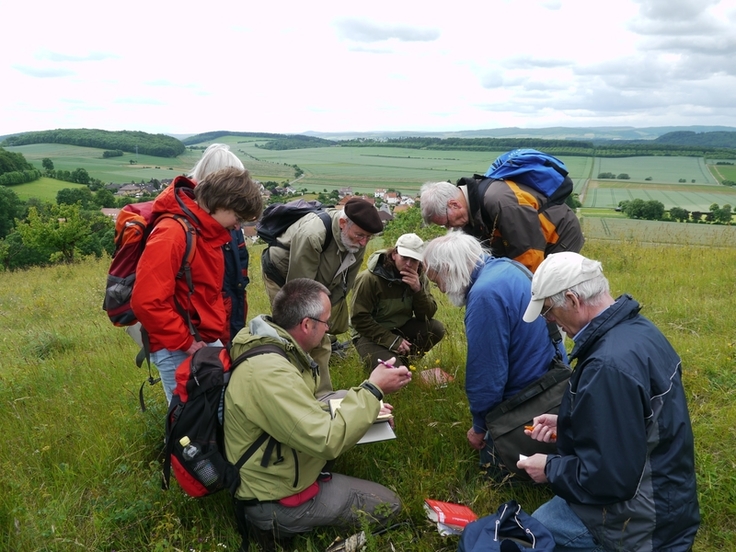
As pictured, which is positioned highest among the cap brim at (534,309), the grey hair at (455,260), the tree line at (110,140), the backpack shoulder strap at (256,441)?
the tree line at (110,140)

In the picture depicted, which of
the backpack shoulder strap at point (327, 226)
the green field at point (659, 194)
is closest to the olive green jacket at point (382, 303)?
the backpack shoulder strap at point (327, 226)

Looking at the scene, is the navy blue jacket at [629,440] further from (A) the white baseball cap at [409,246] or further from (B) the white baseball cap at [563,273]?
(A) the white baseball cap at [409,246]

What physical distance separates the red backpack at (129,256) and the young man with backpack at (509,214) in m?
1.93

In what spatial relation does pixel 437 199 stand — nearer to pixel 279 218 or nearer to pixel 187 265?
pixel 279 218

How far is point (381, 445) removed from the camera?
3572 mm

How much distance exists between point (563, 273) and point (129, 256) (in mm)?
2537

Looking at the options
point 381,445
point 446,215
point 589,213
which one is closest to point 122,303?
point 381,445

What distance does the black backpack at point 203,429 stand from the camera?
8.59 ft

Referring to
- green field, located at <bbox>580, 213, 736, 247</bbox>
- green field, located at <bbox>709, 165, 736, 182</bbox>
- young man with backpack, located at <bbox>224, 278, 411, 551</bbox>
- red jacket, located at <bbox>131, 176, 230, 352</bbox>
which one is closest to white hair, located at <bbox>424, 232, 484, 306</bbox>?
young man with backpack, located at <bbox>224, 278, 411, 551</bbox>

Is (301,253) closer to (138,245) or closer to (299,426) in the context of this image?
(138,245)

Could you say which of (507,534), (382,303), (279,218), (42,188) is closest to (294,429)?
(507,534)

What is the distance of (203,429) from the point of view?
2.64m

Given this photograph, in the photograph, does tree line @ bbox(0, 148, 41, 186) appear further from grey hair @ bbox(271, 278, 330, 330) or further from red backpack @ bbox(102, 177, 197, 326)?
grey hair @ bbox(271, 278, 330, 330)

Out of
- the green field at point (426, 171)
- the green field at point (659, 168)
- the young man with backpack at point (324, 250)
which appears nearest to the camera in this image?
the young man with backpack at point (324, 250)
